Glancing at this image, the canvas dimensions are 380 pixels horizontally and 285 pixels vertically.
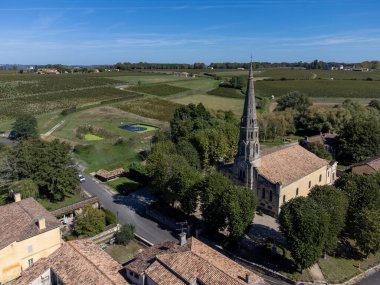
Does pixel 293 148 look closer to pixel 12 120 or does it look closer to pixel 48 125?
pixel 48 125

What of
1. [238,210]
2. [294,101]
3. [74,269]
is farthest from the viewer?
[294,101]

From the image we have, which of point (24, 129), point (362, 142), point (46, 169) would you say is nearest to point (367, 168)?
point (362, 142)

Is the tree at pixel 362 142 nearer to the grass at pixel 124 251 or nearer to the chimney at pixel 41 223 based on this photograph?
the grass at pixel 124 251

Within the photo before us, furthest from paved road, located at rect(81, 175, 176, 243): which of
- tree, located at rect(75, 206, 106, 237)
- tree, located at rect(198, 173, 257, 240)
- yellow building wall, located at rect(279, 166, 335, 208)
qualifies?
yellow building wall, located at rect(279, 166, 335, 208)

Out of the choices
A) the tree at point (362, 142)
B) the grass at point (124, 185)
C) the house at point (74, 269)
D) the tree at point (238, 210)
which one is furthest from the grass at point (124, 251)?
the tree at point (362, 142)

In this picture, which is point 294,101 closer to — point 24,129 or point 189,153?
point 189,153

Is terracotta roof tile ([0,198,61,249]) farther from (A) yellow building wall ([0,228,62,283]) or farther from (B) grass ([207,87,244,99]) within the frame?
(B) grass ([207,87,244,99])

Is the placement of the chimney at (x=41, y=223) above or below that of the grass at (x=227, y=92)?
above
